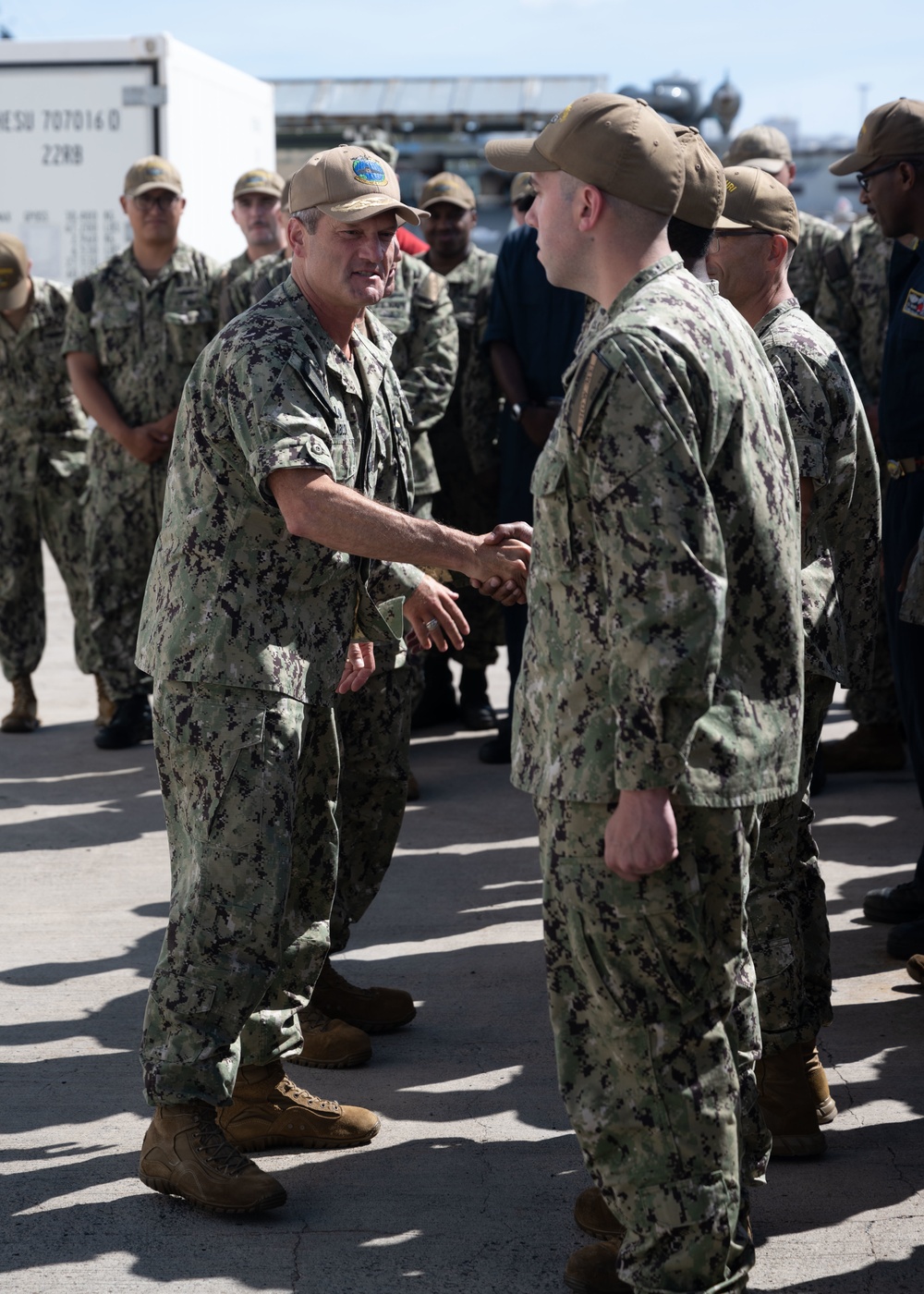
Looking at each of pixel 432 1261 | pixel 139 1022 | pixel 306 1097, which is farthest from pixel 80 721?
pixel 432 1261

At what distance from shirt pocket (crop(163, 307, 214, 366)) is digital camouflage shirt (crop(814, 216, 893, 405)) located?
9.04 ft

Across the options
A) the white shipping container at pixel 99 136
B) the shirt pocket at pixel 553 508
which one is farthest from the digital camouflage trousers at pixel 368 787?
the white shipping container at pixel 99 136

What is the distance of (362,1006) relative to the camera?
13.1 feet

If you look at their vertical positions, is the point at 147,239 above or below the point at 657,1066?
above

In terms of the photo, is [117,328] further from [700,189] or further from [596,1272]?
[596,1272]

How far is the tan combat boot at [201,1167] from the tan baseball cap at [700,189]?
1.98 metres

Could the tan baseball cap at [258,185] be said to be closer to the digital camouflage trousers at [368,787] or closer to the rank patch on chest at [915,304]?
the rank patch on chest at [915,304]

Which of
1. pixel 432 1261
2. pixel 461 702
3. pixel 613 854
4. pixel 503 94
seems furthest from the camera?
pixel 503 94

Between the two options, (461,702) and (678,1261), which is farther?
(461,702)

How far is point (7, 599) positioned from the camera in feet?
24.5

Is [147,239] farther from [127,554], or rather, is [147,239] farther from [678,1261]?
[678,1261]

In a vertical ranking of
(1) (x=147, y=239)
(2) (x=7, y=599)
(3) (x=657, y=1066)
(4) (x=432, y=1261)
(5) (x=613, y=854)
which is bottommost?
(4) (x=432, y=1261)

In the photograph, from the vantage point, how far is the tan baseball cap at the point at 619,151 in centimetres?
235

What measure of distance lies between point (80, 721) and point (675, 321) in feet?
19.5
